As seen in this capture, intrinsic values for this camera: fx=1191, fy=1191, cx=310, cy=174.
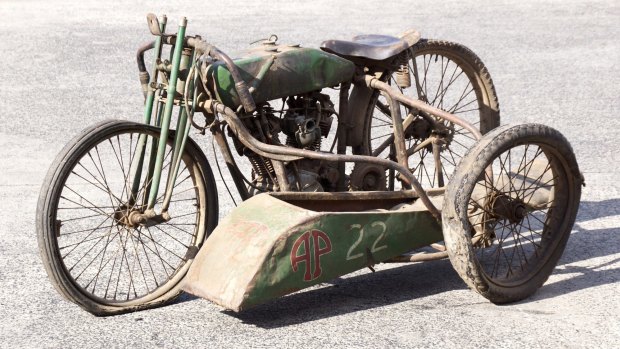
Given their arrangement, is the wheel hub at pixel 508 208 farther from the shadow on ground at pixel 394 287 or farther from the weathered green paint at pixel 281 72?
the weathered green paint at pixel 281 72

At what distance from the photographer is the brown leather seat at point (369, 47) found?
651 cm

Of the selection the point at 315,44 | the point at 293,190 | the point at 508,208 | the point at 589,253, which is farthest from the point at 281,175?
the point at 315,44

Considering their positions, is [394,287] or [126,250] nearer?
[394,287]

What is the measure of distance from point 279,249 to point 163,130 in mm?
879

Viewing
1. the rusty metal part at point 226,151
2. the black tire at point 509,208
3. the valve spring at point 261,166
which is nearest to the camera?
the black tire at point 509,208

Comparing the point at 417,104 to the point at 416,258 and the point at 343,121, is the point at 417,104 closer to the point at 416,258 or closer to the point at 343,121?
the point at 343,121

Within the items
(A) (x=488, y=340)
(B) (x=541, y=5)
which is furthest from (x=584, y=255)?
(B) (x=541, y=5)

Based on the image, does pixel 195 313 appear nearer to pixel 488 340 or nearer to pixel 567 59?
pixel 488 340

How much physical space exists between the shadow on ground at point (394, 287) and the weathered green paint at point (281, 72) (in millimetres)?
1048

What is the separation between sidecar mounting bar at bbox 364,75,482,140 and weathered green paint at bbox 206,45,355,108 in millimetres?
224

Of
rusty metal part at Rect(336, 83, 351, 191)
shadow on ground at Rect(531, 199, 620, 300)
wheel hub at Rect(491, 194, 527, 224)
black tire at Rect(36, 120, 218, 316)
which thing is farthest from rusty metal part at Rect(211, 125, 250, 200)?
shadow on ground at Rect(531, 199, 620, 300)

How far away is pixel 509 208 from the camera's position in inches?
249

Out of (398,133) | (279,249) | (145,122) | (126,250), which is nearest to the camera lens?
(279,249)

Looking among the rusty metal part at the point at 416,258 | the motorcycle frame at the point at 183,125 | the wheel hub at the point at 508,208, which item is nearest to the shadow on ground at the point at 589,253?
the wheel hub at the point at 508,208
